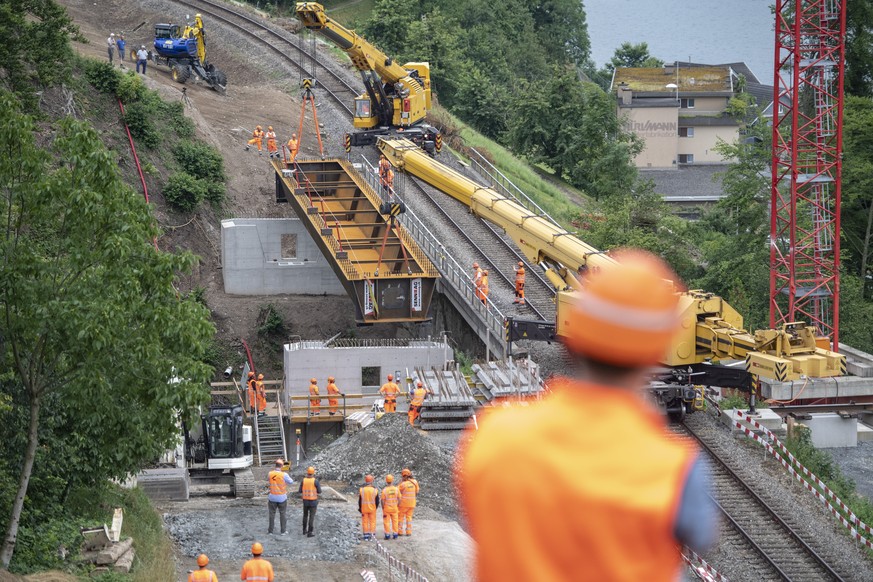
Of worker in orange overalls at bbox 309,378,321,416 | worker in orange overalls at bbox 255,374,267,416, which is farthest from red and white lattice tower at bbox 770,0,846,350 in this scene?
worker in orange overalls at bbox 255,374,267,416

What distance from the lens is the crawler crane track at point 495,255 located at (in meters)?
36.8

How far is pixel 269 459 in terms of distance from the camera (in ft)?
116

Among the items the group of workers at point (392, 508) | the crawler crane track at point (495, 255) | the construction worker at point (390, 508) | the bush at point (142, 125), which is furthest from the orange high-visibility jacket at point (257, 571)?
the bush at point (142, 125)

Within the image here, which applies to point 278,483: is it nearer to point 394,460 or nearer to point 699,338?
point 394,460

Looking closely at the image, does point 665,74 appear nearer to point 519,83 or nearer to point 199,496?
point 519,83

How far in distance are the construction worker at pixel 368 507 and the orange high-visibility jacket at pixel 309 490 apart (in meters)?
0.91

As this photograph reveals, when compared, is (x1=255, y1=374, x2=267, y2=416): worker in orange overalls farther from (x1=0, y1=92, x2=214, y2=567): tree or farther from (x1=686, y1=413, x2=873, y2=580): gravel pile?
(x1=0, y1=92, x2=214, y2=567): tree

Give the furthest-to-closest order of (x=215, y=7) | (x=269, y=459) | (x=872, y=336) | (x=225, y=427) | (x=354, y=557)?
(x=215, y=7) < (x=872, y=336) < (x=269, y=459) < (x=225, y=427) < (x=354, y=557)

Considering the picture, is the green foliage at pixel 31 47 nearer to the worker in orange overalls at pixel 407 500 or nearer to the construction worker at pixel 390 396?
the construction worker at pixel 390 396

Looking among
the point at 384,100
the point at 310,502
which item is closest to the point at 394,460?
the point at 310,502

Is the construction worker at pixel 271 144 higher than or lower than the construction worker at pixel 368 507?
higher

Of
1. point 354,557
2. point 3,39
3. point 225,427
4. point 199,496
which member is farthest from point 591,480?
point 3,39

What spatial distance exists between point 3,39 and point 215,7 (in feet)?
109

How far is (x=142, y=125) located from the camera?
157 ft
